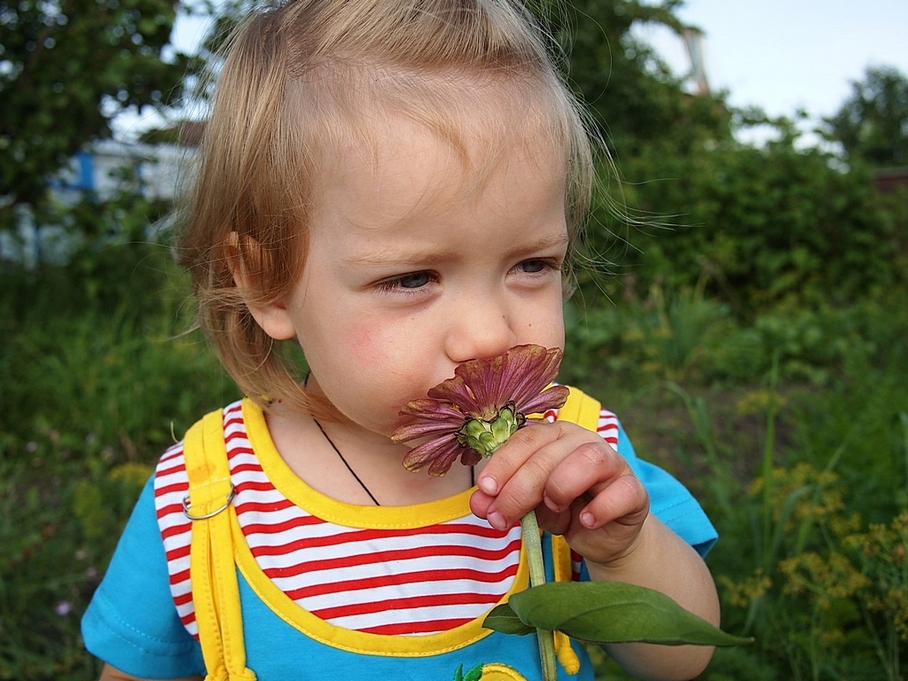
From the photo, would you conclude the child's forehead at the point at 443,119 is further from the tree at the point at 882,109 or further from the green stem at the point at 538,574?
the tree at the point at 882,109

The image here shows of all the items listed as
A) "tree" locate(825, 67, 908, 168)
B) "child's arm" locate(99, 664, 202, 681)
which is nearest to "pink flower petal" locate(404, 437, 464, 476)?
"child's arm" locate(99, 664, 202, 681)

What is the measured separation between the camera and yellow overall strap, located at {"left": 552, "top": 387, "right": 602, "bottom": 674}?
1.22 m

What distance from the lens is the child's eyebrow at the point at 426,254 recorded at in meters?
1.03

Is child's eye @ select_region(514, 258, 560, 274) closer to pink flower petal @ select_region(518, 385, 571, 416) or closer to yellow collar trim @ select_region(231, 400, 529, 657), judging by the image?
pink flower petal @ select_region(518, 385, 571, 416)

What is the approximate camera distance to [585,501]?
96 cm

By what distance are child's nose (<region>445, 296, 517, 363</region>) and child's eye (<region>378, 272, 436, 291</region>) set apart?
55mm

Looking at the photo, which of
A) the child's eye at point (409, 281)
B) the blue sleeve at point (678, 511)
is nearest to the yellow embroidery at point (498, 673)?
the blue sleeve at point (678, 511)

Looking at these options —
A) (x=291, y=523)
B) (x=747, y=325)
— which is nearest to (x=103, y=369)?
(x=291, y=523)

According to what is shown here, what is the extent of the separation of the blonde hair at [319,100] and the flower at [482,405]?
30cm

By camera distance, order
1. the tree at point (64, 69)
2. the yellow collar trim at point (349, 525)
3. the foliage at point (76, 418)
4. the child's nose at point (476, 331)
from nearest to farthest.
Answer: the child's nose at point (476, 331)
the yellow collar trim at point (349, 525)
the foliage at point (76, 418)
the tree at point (64, 69)

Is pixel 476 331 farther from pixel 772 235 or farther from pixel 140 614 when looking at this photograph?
pixel 772 235

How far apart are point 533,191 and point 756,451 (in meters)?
2.21

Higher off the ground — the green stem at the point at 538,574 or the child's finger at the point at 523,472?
the child's finger at the point at 523,472

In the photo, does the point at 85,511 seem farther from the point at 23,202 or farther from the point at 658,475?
the point at 23,202
